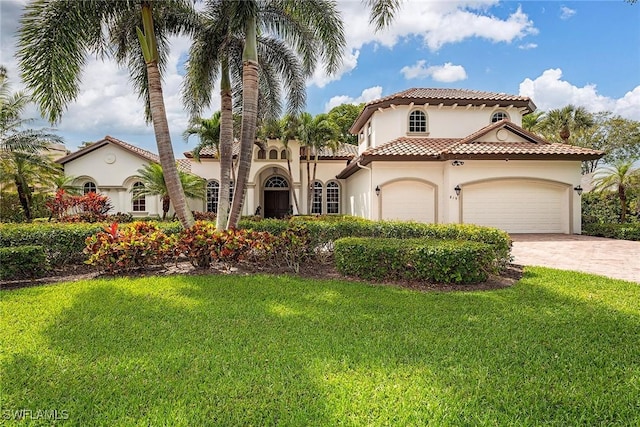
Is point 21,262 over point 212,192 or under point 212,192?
under

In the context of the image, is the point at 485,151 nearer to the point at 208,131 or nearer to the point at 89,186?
the point at 208,131

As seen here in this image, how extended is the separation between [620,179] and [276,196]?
68.4 ft

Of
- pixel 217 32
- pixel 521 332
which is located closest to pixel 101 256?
pixel 217 32

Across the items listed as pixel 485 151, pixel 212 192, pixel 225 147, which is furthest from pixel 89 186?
pixel 485 151

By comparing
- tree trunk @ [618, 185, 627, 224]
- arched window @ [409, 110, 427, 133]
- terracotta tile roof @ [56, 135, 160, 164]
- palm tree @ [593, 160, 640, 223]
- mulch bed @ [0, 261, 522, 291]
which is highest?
arched window @ [409, 110, 427, 133]

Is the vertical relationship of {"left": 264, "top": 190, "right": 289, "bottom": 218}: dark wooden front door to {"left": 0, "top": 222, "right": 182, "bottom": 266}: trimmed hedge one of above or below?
above

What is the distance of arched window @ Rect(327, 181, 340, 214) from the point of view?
81.7 ft

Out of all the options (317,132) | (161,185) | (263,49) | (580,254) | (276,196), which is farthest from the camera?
(276,196)

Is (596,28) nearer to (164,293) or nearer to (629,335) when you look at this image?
(629,335)

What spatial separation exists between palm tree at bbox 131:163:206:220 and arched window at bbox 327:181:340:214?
8.86 m

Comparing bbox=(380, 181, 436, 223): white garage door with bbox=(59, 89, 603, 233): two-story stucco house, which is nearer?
bbox=(59, 89, 603, 233): two-story stucco house

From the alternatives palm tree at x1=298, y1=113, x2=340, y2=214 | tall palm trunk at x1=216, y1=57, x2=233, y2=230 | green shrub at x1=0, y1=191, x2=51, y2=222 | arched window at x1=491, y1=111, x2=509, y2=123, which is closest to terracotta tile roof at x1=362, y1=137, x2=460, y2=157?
arched window at x1=491, y1=111, x2=509, y2=123

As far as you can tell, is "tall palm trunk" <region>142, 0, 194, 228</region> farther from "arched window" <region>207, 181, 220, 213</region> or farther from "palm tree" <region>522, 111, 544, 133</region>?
"palm tree" <region>522, 111, 544, 133</region>

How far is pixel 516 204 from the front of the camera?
639 inches
